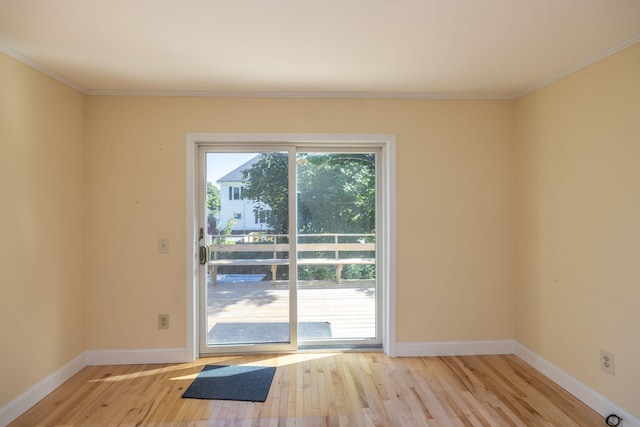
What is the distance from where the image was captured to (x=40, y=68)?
8.17 ft

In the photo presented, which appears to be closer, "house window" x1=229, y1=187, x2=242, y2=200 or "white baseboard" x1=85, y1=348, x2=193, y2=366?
"white baseboard" x1=85, y1=348, x2=193, y2=366

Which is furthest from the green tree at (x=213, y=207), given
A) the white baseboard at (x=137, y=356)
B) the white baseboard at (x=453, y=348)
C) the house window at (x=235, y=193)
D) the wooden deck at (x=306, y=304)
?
the white baseboard at (x=453, y=348)

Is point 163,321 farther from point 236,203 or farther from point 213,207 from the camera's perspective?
point 236,203

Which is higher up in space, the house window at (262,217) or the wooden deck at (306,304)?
the house window at (262,217)

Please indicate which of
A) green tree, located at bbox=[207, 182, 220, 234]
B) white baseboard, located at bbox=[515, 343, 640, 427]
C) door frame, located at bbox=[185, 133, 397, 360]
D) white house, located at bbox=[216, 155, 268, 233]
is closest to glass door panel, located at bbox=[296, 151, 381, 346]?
door frame, located at bbox=[185, 133, 397, 360]

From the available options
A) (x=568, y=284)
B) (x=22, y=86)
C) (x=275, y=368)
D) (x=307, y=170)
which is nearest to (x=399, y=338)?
(x=275, y=368)

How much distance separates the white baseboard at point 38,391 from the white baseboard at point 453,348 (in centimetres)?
280

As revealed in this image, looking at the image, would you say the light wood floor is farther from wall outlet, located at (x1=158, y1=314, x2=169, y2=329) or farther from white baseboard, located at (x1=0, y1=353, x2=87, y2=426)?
wall outlet, located at (x1=158, y1=314, x2=169, y2=329)

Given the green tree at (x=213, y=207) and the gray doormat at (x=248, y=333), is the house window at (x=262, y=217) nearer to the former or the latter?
the green tree at (x=213, y=207)

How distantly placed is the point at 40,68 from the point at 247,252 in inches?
83.5

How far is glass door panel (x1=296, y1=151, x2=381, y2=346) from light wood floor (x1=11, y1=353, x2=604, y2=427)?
13.6 inches

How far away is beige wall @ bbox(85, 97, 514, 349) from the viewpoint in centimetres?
301

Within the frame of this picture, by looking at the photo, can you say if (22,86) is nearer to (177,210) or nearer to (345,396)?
(177,210)

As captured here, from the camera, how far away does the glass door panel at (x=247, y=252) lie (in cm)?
323
